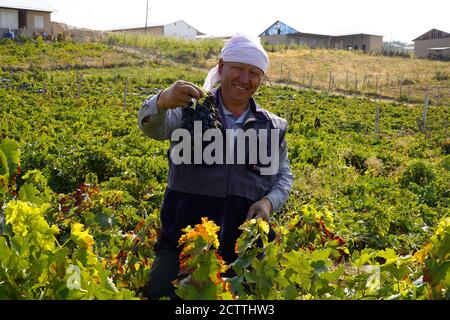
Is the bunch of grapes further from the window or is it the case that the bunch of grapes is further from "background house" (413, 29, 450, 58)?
"background house" (413, 29, 450, 58)

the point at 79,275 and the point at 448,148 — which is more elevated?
the point at 79,275

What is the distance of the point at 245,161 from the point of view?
3037 mm

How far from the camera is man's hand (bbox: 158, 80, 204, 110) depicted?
104 inches

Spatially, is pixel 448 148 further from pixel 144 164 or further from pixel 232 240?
pixel 232 240

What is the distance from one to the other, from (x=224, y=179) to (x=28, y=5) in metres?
39.5

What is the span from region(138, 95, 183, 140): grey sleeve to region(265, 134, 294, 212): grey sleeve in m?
0.64

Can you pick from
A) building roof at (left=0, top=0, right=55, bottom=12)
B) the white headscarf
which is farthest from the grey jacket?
building roof at (left=0, top=0, right=55, bottom=12)

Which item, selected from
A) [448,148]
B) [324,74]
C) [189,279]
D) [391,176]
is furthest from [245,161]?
[324,74]

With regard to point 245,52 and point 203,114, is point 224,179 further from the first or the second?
Result: point 245,52

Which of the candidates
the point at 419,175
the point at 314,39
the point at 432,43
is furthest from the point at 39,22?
the point at 419,175

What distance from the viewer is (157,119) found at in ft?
9.25

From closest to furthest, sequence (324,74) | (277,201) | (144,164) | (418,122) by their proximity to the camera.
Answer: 1. (277,201)
2. (144,164)
3. (418,122)
4. (324,74)

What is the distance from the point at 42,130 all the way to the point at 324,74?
80.2ft

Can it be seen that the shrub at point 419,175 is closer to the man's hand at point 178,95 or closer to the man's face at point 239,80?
the man's face at point 239,80
